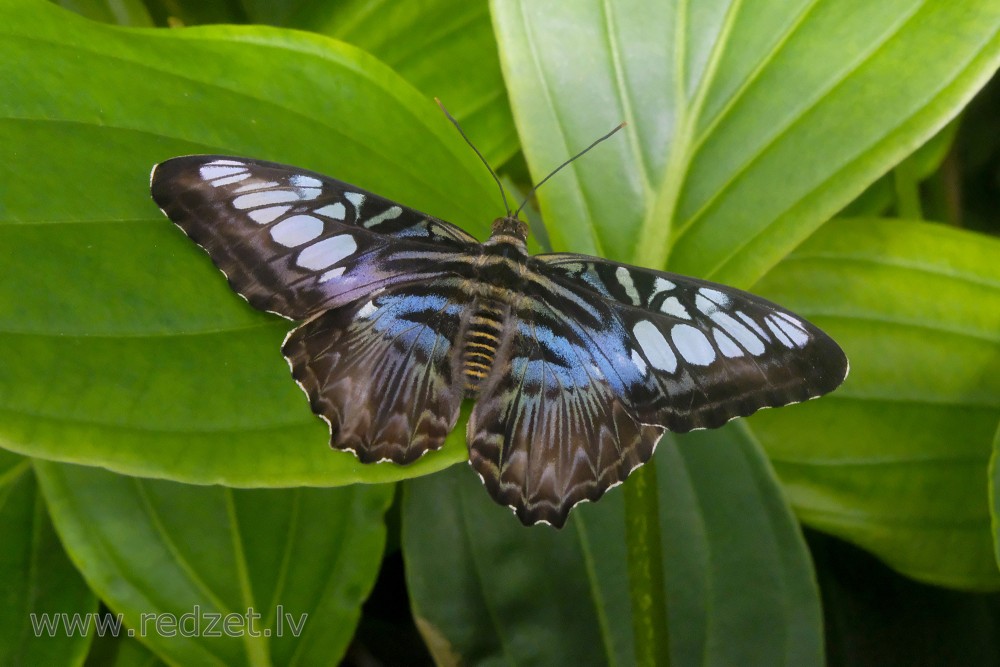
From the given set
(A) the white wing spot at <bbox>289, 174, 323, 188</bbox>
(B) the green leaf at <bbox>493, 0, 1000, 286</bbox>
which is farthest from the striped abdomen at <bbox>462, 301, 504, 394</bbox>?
(A) the white wing spot at <bbox>289, 174, 323, 188</bbox>

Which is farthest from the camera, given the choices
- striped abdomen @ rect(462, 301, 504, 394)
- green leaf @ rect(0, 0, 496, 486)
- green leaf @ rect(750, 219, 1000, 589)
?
green leaf @ rect(750, 219, 1000, 589)

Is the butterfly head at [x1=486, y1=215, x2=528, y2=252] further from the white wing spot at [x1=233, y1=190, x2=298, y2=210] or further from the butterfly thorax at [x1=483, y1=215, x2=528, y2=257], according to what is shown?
the white wing spot at [x1=233, y1=190, x2=298, y2=210]

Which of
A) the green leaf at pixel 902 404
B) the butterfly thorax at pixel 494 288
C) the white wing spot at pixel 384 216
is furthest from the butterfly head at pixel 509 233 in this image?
the green leaf at pixel 902 404

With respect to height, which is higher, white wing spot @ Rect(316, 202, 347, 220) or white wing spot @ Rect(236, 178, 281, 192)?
white wing spot @ Rect(316, 202, 347, 220)

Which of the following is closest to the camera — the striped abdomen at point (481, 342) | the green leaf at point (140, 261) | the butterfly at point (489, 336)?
the green leaf at point (140, 261)

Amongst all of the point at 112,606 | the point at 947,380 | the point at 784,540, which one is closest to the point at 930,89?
the point at 947,380

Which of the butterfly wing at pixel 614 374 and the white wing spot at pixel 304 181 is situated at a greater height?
the white wing spot at pixel 304 181

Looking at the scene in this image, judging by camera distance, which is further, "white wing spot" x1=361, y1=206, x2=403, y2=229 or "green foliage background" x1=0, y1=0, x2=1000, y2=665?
"white wing spot" x1=361, y1=206, x2=403, y2=229

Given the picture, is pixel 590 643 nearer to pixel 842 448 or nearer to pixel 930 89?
pixel 842 448

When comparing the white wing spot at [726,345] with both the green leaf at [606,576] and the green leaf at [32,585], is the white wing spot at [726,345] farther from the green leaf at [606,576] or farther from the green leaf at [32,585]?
the green leaf at [32,585]

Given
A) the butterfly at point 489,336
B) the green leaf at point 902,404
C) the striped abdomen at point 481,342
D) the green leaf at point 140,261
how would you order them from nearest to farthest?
the green leaf at point 140,261 < the butterfly at point 489,336 < the striped abdomen at point 481,342 < the green leaf at point 902,404
